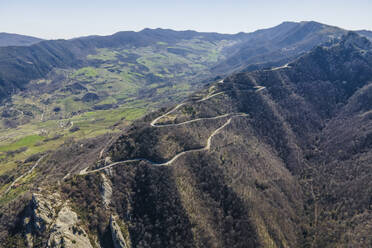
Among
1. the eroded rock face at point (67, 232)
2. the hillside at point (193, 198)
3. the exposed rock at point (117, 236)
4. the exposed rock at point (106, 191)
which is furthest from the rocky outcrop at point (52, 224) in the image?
the exposed rock at point (106, 191)

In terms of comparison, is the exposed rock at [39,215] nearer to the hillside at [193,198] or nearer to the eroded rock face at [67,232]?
the hillside at [193,198]

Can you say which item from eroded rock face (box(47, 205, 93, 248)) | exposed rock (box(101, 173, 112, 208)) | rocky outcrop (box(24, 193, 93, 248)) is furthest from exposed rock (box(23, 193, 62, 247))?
exposed rock (box(101, 173, 112, 208))

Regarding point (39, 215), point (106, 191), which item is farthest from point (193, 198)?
point (39, 215)

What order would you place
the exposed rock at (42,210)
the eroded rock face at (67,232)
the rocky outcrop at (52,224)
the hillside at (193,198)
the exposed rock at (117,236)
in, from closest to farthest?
the eroded rock face at (67,232) < the rocky outcrop at (52,224) < the exposed rock at (42,210) < the exposed rock at (117,236) < the hillside at (193,198)

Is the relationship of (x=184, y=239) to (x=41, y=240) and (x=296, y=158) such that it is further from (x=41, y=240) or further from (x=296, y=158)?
(x=296, y=158)

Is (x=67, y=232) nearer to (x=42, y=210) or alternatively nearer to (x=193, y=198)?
(x=42, y=210)

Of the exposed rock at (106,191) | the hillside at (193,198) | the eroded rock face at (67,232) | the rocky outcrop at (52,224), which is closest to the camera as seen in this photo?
the eroded rock face at (67,232)

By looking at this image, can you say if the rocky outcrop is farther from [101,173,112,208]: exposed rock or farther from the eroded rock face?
[101,173,112,208]: exposed rock
